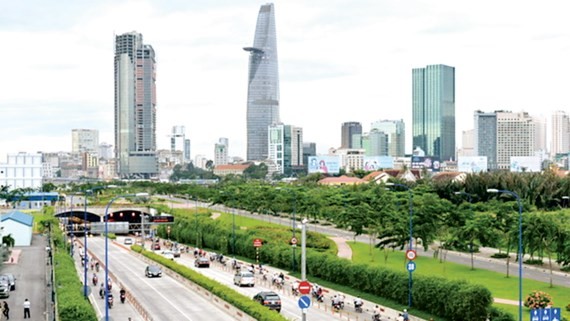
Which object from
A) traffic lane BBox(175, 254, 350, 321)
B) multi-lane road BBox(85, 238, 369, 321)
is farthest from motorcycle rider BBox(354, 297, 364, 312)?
traffic lane BBox(175, 254, 350, 321)

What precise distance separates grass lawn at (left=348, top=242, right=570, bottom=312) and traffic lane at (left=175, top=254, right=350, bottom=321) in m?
8.60

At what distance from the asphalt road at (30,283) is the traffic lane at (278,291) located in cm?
1613

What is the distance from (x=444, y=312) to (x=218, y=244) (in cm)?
Answer: 5769

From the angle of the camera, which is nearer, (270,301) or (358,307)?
(270,301)

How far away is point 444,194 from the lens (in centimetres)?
14225

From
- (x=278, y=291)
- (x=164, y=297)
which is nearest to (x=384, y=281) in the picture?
(x=278, y=291)

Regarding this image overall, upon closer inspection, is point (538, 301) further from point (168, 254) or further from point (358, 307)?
point (168, 254)

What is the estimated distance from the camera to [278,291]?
68.7 metres

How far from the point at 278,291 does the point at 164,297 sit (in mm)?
Answer: 9828

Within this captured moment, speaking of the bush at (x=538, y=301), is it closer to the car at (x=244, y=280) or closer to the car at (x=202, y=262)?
the car at (x=244, y=280)

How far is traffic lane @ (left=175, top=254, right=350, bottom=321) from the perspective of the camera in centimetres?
5546

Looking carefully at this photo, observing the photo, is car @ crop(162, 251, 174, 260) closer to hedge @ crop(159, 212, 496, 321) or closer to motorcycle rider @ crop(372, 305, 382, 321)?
hedge @ crop(159, 212, 496, 321)

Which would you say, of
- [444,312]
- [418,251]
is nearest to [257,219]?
[418,251]

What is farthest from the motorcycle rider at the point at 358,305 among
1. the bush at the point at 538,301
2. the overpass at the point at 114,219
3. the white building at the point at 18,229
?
the overpass at the point at 114,219
